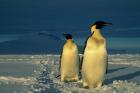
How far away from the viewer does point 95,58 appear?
8367 mm

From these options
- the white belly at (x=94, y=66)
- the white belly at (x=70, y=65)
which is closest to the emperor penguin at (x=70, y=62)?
the white belly at (x=70, y=65)

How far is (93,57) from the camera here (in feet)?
27.5

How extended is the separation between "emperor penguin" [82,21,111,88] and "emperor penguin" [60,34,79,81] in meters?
1.24

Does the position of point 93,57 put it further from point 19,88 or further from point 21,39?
point 21,39

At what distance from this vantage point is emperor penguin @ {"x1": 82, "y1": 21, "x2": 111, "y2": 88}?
8.34m

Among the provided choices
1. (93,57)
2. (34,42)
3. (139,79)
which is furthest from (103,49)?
(34,42)

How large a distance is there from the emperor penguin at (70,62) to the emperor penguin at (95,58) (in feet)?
4.07

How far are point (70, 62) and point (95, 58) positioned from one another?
155 centimetres

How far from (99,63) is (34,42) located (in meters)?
58.9

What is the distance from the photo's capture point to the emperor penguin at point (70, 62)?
9.84 metres

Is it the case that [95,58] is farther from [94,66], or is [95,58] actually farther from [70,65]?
[70,65]

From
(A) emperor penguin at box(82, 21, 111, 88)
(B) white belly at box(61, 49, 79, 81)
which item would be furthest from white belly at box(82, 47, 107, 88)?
(B) white belly at box(61, 49, 79, 81)

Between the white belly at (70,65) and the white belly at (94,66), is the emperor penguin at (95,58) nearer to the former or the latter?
the white belly at (94,66)

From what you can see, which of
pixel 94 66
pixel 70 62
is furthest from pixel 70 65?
pixel 94 66
